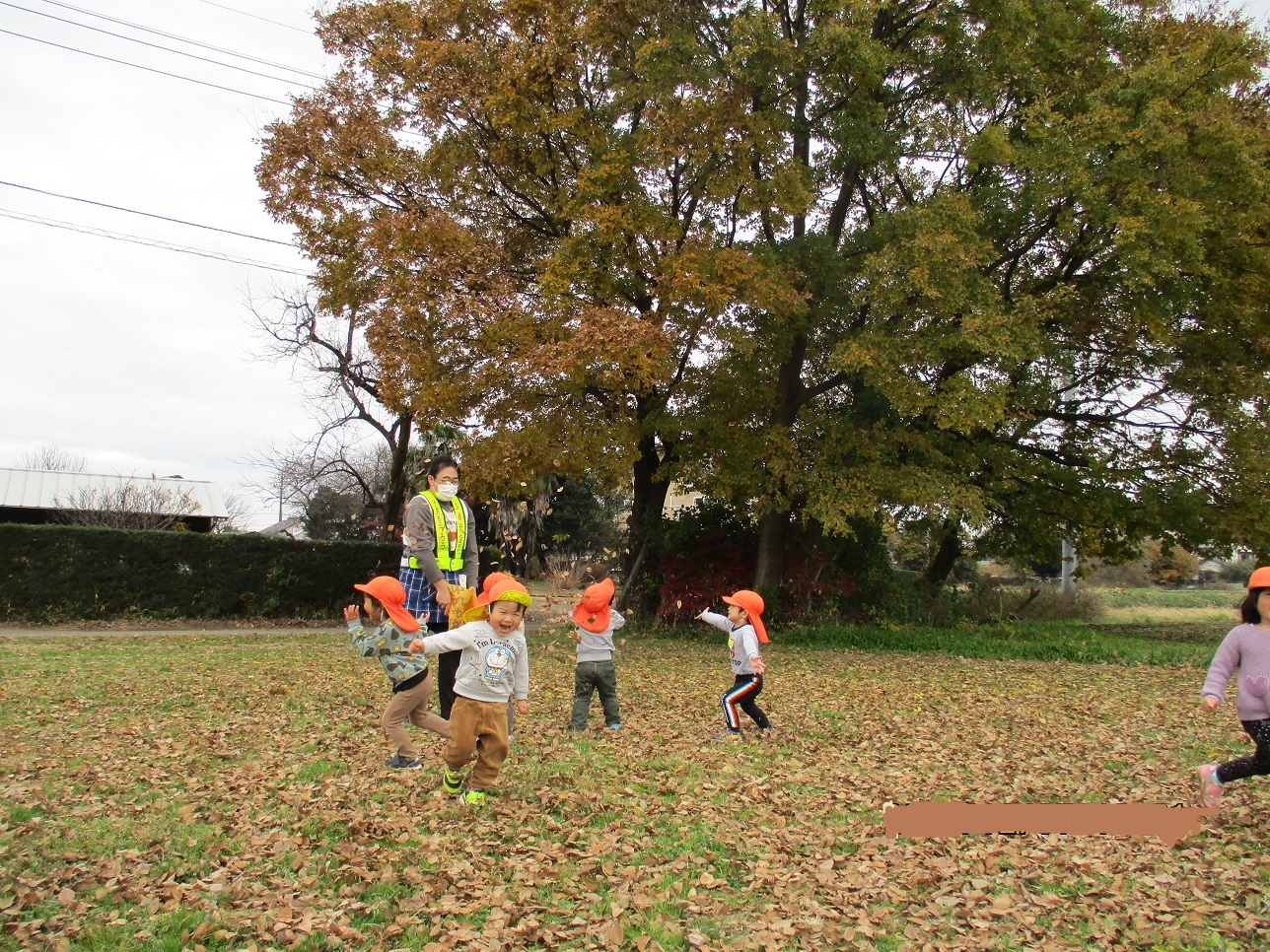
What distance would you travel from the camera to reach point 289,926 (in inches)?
155

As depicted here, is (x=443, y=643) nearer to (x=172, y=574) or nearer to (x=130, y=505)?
(x=172, y=574)

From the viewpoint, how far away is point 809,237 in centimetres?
1596

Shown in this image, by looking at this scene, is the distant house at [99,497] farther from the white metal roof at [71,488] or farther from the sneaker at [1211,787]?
the sneaker at [1211,787]

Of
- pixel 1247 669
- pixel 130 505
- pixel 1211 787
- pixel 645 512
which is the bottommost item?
pixel 1211 787

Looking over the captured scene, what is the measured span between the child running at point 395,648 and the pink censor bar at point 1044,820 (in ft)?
9.55

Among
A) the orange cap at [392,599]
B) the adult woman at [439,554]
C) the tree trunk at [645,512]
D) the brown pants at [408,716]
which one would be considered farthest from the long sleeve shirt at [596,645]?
the tree trunk at [645,512]

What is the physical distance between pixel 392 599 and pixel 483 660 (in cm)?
76

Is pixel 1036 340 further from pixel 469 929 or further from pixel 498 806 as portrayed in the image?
pixel 469 929

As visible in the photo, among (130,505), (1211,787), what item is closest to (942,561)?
(1211,787)

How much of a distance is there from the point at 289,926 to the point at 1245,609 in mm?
5778

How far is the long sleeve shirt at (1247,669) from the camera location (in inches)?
221

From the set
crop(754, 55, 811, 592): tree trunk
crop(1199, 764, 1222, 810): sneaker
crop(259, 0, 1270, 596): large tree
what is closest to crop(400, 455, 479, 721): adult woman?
crop(1199, 764, 1222, 810): sneaker

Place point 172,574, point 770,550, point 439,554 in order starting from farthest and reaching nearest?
1. point 172,574
2. point 770,550
3. point 439,554

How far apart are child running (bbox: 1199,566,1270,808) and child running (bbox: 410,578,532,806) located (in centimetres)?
411
